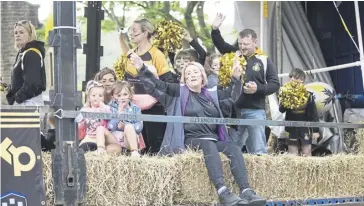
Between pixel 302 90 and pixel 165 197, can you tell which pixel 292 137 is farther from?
pixel 165 197

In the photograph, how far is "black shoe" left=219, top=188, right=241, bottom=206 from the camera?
16.9ft

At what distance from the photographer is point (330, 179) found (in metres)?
6.21

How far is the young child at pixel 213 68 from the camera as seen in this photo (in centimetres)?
639

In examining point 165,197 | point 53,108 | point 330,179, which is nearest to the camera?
→ point 53,108

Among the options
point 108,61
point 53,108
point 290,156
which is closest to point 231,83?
point 290,156

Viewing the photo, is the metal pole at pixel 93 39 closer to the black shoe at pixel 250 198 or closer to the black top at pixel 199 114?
the black top at pixel 199 114

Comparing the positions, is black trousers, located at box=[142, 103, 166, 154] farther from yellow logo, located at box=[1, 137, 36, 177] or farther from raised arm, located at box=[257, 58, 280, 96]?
yellow logo, located at box=[1, 137, 36, 177]

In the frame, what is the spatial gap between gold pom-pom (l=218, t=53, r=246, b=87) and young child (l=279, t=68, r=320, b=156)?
1439 mm

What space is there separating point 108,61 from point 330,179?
1400 centimetres

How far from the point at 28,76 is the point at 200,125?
62.2 inches

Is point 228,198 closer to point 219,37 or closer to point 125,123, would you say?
point 125,123

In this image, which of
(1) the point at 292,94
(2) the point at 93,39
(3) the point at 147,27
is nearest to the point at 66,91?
(3) the point at 147,27

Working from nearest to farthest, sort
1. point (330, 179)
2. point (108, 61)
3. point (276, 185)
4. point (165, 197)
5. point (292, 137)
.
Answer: point (165, 197) < point (276, 185) < point (330, 179) < point (292, 137) < point (108, 61)

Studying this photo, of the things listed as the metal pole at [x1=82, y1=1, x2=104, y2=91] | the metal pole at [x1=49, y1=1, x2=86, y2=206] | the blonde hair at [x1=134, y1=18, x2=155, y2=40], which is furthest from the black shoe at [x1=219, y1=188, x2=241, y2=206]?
the metal pole at [x1=82, y1=1, x2=104, y2=91]
